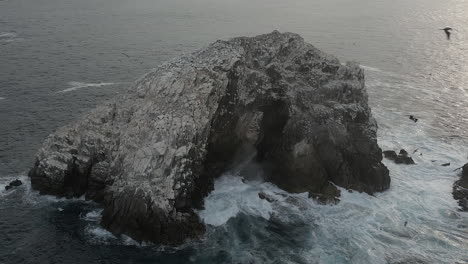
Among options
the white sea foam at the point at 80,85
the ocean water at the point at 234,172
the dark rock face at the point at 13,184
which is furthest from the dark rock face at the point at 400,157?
the white sea foam at the point at 80,85

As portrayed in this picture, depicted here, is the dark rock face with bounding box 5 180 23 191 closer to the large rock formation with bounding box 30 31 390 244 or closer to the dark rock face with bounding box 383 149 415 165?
the large rock formation with bounding box 30 31 390 244

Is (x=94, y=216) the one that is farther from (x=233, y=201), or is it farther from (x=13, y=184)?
(x=233, y=201)

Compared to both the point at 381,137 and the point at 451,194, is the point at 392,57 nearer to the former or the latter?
the point at 381,137

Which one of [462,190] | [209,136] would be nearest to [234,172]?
[209,136]

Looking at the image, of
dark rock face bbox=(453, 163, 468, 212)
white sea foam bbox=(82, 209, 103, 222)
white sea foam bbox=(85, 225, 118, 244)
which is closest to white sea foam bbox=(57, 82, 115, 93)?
white sea foam bbox=(82, 209, 103, 222)

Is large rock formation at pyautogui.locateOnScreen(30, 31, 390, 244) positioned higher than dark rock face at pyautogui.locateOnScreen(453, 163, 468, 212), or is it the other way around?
large rock formation at pyautogui.locateOnScreen(30, 31, 390, 244)
